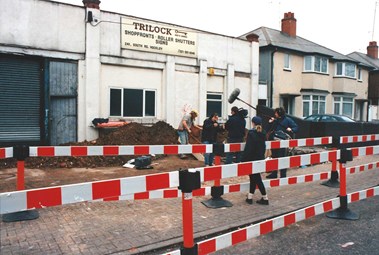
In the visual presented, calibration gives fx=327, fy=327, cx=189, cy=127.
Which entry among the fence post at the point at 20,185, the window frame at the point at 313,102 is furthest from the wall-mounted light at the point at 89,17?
the window frame at the point at 313,102

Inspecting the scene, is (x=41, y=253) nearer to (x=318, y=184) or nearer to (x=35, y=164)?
(x=318, y=184)

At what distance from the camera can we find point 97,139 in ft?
43.7

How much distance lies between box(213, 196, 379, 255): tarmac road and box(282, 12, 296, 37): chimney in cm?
2654

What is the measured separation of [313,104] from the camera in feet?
90.3

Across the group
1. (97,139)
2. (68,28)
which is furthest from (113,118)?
(68,28)

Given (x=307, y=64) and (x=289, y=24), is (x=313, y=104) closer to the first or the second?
(x=307, y=64)

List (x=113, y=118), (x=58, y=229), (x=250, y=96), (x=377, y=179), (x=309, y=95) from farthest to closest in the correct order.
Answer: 1. (x=309, y=95)
2. (x=250, y=96)
3. (x=113, y=118)
4. (x=377, y=179)
5. (x=58, y=229)

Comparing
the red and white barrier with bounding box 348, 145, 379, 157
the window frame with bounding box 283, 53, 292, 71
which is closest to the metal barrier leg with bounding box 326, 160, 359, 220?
the red and white barrier with bounding box 348, 145, 379, 157

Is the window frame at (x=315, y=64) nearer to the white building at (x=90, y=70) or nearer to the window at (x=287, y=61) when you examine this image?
the window at (x=287, y=61)

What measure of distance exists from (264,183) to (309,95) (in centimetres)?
2233

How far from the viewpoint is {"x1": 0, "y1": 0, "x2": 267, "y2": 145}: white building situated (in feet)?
39.9

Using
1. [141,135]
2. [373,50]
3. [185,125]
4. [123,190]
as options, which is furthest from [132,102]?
[373,50]

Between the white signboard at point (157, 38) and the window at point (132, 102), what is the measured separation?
2013 millimetres

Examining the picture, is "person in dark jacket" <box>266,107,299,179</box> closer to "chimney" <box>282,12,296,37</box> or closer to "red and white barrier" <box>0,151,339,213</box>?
"red and white barrier" <box>0,151,339,213</box>
